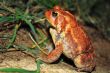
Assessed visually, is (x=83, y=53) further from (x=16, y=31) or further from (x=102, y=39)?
(x=102, y=39)

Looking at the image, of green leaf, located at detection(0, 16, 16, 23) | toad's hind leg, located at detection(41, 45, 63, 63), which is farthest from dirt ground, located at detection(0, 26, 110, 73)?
green leaf, located at detection(0, 16, 16, 23)

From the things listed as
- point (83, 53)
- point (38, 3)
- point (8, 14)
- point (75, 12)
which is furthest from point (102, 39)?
point (8, 14)

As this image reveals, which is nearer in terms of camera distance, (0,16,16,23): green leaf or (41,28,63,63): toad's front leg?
(41,28,63,63): toad's front leg

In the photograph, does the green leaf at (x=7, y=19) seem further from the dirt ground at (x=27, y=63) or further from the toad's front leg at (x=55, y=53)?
the toad's front leg at (x=55, y=53)

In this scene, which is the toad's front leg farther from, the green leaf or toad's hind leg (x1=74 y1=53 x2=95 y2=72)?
the green leaf

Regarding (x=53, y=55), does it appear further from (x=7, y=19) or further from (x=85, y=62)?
(x=7, y=19)

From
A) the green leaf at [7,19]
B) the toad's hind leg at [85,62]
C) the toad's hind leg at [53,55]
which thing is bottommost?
the toad's hind leg at [85,62]

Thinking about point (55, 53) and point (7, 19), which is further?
point (7, 19)

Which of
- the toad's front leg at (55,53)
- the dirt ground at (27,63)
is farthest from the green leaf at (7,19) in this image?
the toad's front leg at (55,53)

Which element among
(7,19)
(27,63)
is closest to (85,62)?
(27,63)

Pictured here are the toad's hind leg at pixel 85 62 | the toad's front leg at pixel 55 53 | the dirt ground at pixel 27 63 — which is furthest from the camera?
the toad's hind leg at pixel 85 62
